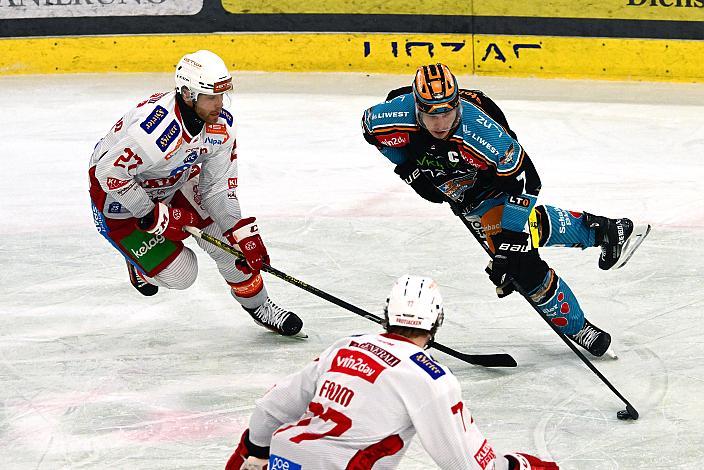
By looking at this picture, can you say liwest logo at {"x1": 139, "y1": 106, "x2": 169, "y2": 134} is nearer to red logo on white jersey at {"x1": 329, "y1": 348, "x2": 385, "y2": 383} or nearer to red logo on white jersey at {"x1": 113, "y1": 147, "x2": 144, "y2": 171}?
red logo on white jersey at {"x1": 113, "y1": 147, "x2": 144, "y2": 171}

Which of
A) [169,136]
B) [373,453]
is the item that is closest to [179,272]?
[169,136]

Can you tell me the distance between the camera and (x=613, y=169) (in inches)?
273

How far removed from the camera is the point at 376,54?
30.3ft

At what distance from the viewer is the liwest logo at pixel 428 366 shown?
101 inches

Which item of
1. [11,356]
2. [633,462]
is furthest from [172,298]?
[633,462]

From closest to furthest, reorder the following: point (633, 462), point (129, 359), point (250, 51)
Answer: point (633, 462)
point (129, 359)
point (250, 51)

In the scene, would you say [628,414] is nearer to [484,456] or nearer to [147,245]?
[484,456]

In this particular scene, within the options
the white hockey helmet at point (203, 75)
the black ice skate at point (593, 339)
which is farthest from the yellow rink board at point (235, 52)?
the white hockey helmet at point (203, 75)

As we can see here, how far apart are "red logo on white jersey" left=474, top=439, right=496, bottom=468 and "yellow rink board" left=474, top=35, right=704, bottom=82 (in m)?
6.55

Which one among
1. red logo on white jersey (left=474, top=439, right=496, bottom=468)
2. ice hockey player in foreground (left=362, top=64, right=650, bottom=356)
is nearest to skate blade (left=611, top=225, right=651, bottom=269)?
ice hockey player in foreground (left=362, top=64, right=650, bottom=356)

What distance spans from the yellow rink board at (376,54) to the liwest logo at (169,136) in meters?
5.05

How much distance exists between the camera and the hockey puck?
396 centimetres

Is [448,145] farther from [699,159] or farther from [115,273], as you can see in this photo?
[699,159]

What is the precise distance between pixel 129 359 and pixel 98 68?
213 inches
